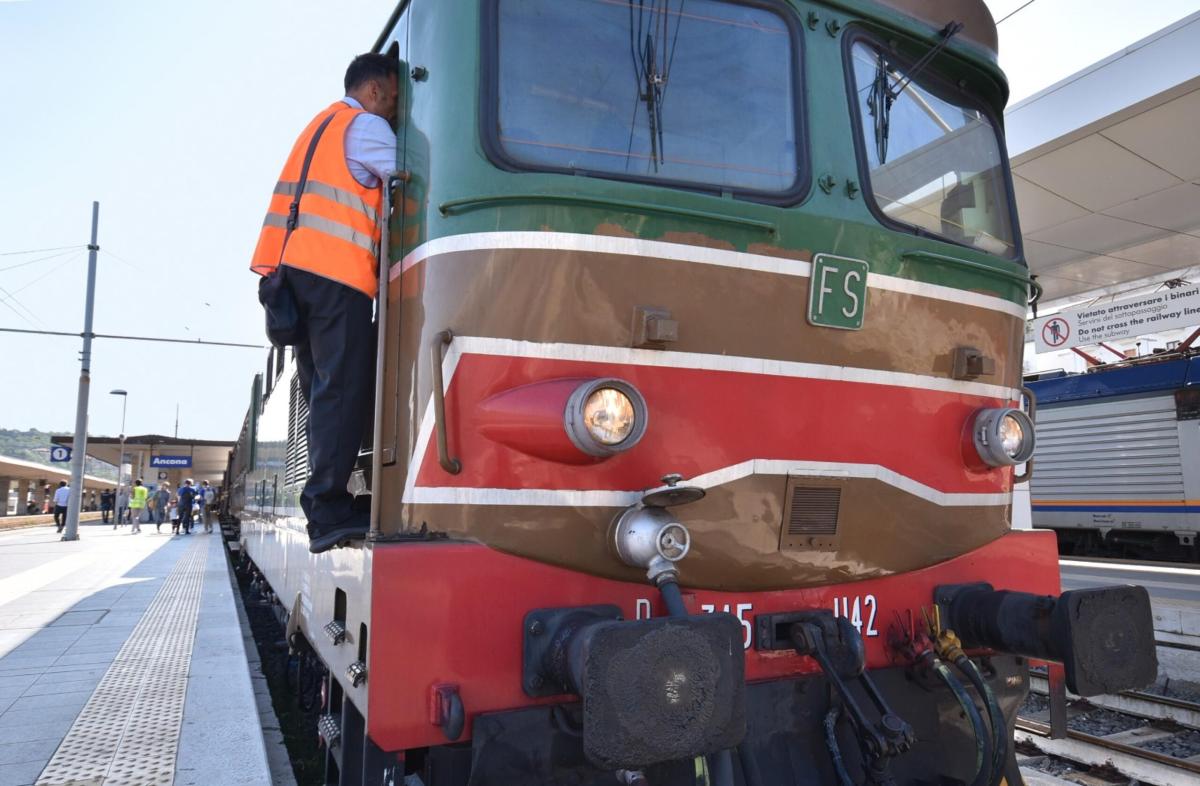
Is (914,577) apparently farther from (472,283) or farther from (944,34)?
(944,34)

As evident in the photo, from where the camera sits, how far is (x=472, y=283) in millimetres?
2252

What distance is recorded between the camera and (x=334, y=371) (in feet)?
8.70

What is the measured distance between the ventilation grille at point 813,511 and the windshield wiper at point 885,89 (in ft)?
3.86

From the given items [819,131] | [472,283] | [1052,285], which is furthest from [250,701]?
→ [1052,285]

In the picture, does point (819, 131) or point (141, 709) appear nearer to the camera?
point (819, 131)

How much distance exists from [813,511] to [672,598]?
68 centimetres

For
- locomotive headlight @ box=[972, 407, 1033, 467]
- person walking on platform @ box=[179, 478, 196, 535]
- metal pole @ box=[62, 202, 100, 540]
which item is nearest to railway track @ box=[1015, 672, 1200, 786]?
locomotive headlight @ box=[972, 407, 1033, 467]

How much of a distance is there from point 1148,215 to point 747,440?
475 inches

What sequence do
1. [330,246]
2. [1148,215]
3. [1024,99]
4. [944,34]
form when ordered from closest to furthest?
[330,246] < [944,34] < [1024,99] < [1148,215]

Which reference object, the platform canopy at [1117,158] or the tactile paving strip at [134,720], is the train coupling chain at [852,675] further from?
the platform canopy at [1117,158]

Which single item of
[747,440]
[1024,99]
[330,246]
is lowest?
[747,440]

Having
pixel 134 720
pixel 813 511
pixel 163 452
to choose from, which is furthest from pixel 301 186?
pixel 163 452

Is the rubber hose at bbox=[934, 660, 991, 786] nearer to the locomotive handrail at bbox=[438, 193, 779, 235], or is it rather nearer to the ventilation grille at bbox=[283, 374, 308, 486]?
the locomotive handrail at bbox=[438, 193, 779, 235]

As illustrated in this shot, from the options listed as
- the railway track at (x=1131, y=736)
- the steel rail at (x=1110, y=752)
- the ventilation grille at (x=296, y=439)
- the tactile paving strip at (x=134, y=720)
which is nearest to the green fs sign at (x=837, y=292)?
the ventilation grille at (x=296, y=439)
